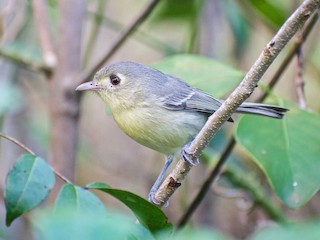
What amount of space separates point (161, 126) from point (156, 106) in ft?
0.47

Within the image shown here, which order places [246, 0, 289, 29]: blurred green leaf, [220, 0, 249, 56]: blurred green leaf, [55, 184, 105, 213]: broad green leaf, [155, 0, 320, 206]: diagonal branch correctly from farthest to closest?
[220, 0, 249, 56]: blurred green leaf
[246, 0, 289, 29]: blurred green leaf
[55, 184, 105, 213]: broad green leaf
[155, 0, 320, 206]: diagonal branch

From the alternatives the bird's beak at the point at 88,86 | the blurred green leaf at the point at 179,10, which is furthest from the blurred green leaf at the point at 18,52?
the blurred green leaf at the point at 179,10

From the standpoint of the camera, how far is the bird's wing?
2641 mm

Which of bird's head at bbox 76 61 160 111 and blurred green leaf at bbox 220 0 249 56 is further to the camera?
blurred green leaf at bbox 220 0 249 56

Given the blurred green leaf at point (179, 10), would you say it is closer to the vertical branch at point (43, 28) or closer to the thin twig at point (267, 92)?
the vertical branch at point (43, 28)

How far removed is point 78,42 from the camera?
10.0ft

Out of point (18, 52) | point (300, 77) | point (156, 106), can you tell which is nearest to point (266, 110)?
point (300, 77)

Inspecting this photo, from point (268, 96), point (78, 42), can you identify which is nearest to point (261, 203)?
point (268, 96)

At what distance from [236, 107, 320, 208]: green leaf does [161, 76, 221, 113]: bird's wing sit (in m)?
0.23

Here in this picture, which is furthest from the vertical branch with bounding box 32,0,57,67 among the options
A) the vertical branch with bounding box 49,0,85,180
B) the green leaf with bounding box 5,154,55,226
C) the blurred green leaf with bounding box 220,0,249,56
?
the green leaf with bounding box 5,154,55,226

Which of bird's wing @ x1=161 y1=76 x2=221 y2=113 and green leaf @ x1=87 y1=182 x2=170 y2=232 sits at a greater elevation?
green leaf @ x1=87 y1=182 x2=170 y2=232

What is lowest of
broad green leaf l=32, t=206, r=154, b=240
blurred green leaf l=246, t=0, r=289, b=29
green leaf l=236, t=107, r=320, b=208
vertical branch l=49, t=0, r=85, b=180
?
vertical branch l=49, t=0, r=85, b=180

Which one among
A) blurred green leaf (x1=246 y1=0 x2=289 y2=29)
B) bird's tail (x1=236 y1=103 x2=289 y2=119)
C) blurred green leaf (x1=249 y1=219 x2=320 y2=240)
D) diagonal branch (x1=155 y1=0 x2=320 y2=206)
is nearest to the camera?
blurred green leaf (x1=249 y1=219 x2=320 y2=240)

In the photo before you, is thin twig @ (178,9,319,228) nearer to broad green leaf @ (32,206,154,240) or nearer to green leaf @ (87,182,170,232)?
green leaf @ (87,182,170,232)
